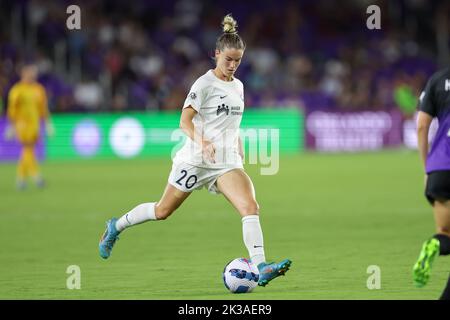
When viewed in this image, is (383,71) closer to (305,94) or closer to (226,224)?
(305,94)

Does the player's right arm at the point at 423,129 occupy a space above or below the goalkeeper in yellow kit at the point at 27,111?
below

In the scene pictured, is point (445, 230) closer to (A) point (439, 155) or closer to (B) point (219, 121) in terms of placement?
(A) point (439, 155)

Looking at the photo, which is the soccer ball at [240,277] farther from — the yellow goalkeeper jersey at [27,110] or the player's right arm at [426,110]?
the yellow goalkeeper jersey at [27,110]

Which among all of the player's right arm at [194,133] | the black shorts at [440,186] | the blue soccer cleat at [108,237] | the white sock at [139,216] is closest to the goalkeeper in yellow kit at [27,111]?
the blue soccer cleat at [108,237]

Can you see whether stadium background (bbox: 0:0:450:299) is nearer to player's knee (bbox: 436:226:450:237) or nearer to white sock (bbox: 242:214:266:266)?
white sock (bbox: 242:214:266:266)

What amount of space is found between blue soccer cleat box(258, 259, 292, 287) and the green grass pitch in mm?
107

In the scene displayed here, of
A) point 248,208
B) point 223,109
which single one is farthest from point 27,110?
point 248,208

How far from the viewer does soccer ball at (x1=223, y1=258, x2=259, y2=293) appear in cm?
874

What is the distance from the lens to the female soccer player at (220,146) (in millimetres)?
9141

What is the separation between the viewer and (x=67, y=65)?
3228 centimetres

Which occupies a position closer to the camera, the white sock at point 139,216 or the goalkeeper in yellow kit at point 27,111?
the white sock at point 139,216

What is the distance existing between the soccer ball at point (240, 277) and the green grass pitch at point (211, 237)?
102 mm

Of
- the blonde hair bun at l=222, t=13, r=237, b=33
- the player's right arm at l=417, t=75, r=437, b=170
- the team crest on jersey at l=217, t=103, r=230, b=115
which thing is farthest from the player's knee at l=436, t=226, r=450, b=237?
the blonde hair bun at l=222, t=13, r=237, b=33

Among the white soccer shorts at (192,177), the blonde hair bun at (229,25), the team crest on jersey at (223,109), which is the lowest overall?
the white soccer shorts at (192,177)
